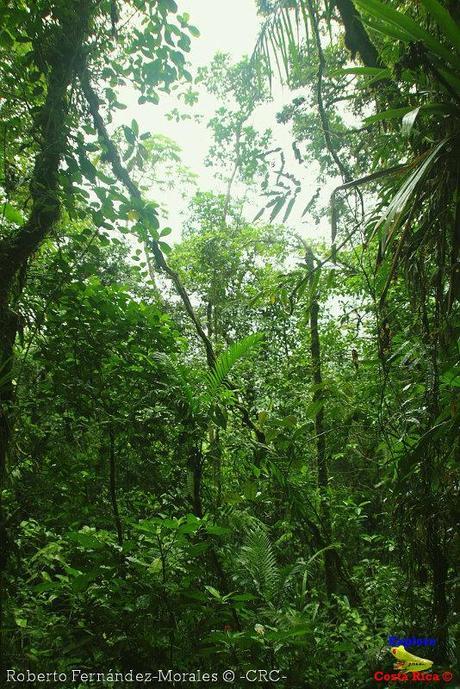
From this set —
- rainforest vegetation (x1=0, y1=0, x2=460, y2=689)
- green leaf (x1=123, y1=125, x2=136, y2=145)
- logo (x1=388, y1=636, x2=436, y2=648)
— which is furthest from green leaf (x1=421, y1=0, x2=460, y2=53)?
logo (x1=388, y1=636, x2=436, y2=648)

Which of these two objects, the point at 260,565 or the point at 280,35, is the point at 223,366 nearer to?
the point at 260,565

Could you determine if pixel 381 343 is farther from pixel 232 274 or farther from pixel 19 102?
pixel 232 274

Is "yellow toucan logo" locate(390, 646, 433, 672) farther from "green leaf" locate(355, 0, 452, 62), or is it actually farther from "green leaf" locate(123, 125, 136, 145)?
"green leaf" locate(123, 125, 136, 145)

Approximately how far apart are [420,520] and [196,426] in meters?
1.13

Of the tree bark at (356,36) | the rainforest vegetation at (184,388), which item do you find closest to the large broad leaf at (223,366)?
the rainforest vegetation at (184,388)

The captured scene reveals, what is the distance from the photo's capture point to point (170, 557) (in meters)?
1.62

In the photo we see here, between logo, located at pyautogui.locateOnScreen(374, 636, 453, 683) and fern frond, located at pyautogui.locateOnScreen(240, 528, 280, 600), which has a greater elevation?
fern frond, located at pyautogui.locateOnScreen(240, 528, 280, 600)

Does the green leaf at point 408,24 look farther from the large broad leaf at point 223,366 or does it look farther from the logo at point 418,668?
the logo at point 418,668

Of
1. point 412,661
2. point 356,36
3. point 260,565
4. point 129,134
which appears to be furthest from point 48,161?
point 412,661

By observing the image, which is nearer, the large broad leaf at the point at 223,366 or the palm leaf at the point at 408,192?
the palm leaf at the point at 408,192

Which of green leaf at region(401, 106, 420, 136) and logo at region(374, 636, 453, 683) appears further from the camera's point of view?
logo at region(374, 636, 453, 683)

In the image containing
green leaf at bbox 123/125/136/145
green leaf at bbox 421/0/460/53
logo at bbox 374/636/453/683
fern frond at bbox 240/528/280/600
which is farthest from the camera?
green leaf at bbox 123/125/136/145

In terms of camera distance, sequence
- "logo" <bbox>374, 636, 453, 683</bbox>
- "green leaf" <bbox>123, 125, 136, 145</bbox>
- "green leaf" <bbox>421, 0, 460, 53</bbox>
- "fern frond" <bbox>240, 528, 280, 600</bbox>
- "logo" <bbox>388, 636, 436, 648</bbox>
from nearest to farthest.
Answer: "green leaf" <bbox>421, 0, 460, 53</bbox>, "logo" <bbox>374, 636, 453, 683</bbox>, "logo" <bbox>388, 636, 436, 648</bbox>, "fern frond" <bbox>240, 528, 280, 600</bbox>, "green leaf" <bbox>123, 125, 136, 145</bbox>

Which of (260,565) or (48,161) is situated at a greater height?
(48,161)
